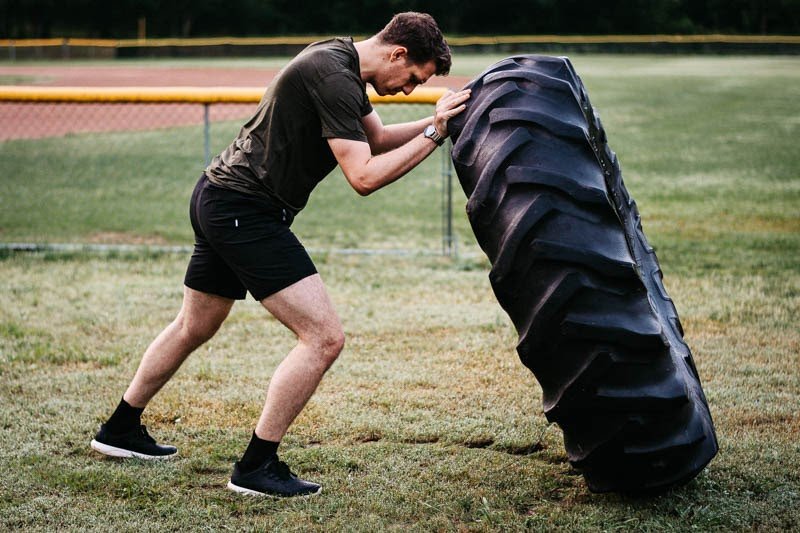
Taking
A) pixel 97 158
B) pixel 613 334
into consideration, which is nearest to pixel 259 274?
pixel 613 334

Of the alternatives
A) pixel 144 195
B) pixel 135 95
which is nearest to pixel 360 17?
pixel 144 195

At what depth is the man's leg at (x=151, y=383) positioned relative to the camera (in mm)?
4324

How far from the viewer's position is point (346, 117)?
3.70 meters

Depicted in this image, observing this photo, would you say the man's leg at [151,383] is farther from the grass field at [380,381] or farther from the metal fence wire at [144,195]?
the metal fence wire at [144,195]

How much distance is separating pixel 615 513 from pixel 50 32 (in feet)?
196

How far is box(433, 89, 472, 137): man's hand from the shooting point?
3609 millimetres

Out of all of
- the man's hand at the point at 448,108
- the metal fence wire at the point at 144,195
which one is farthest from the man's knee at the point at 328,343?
the metal fence wire at the point at 144,195

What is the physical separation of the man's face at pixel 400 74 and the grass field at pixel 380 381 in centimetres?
165

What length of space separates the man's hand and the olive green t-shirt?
0.30 meters

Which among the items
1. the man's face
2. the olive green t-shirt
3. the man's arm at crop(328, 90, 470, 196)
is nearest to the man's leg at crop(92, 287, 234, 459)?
the olive green t-shirt

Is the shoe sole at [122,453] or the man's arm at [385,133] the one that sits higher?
the man's arm at [385,133]

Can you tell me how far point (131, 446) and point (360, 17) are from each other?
205 feet

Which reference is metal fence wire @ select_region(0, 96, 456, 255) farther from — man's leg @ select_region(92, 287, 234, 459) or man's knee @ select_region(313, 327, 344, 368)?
man's knee @ select_region(313, 327, 344, 368)

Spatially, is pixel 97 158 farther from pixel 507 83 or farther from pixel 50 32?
pixel 50 32
